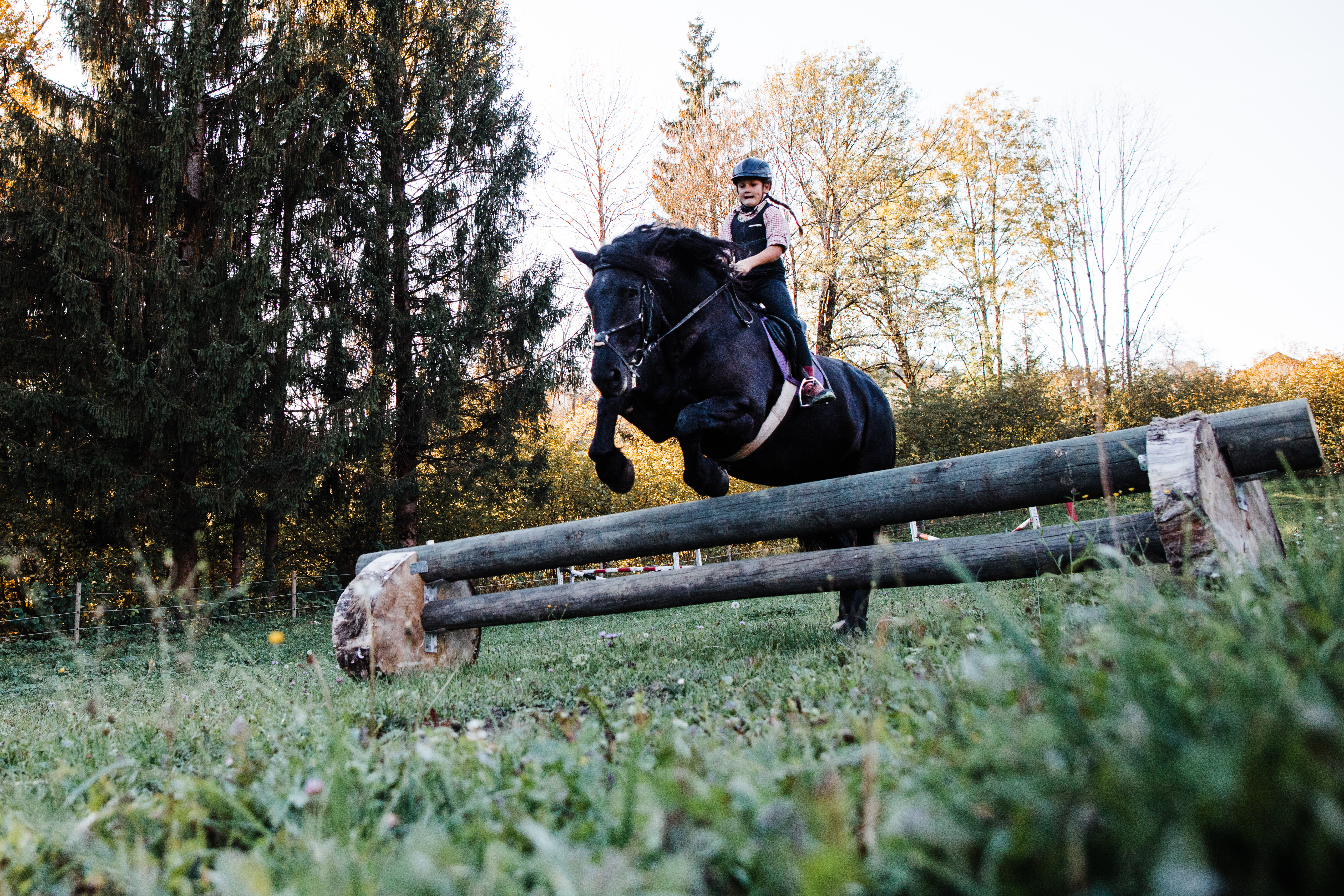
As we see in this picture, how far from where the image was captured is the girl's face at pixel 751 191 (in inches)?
237

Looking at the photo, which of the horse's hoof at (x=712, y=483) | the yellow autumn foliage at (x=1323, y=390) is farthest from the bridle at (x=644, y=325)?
the yellow autumn foliage at (x=1323, y=390)

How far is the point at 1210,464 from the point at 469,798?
3.37 metres

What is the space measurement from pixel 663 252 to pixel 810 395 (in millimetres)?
1484

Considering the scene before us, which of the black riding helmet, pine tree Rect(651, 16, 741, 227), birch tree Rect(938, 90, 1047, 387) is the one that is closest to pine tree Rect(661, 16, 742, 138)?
pine tree Rect(651, 16, 741, 227)

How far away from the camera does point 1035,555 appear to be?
3.96 meters

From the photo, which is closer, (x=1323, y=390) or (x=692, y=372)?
(x=692, y=372)

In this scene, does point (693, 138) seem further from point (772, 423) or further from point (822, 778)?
point (822, 778)

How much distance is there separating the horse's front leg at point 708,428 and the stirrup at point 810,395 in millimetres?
698

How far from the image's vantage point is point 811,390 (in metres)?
5.71

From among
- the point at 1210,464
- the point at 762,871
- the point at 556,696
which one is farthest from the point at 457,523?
the point at 762,871

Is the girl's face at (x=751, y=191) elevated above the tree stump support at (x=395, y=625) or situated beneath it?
elevated above

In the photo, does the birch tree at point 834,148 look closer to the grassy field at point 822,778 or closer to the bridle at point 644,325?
the bridle at point 644,325

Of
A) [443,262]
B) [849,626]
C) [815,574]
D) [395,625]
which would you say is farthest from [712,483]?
[443,262]

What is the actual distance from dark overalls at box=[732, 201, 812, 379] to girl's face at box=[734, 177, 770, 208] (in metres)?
0.08
